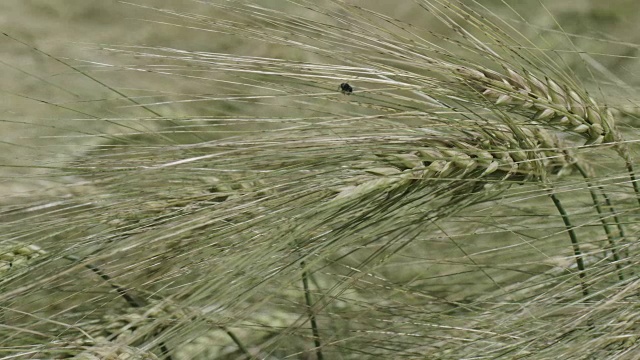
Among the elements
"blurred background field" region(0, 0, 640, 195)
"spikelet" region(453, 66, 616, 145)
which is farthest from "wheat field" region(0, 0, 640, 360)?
"blurred background field" region(0, 0, 640, 195)

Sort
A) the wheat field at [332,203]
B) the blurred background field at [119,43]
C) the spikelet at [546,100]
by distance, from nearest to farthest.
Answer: the wheat field at [332,203]
the spikelet at [546,100]
the blurred background field at [119,43]

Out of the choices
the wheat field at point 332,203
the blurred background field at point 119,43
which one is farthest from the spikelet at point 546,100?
the blurred background field at point 119,43

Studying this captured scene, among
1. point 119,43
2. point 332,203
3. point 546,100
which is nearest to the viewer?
point 332,203

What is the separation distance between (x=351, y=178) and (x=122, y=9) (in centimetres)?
159

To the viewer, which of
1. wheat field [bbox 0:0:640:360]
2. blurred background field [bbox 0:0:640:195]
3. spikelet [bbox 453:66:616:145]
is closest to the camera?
wheat field [bbox 0:0:640:360]

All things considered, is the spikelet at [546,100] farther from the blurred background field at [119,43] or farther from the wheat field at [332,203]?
the blurred background field at [119,43]

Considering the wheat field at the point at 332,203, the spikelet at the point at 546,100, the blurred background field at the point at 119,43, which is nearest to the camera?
the wheat field at the point at 332,203

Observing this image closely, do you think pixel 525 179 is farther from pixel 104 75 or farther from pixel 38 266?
pixel 104 75

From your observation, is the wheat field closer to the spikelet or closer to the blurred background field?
the spikelet

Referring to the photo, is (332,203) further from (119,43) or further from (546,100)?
(119,43)

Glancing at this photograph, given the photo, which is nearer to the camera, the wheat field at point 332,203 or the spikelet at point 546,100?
the wheat field at point 332,203

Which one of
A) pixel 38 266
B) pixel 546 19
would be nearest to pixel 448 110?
pixel 38 266

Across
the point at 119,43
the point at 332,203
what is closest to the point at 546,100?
the point at 332,203

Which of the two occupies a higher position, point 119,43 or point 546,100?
point 546,100
